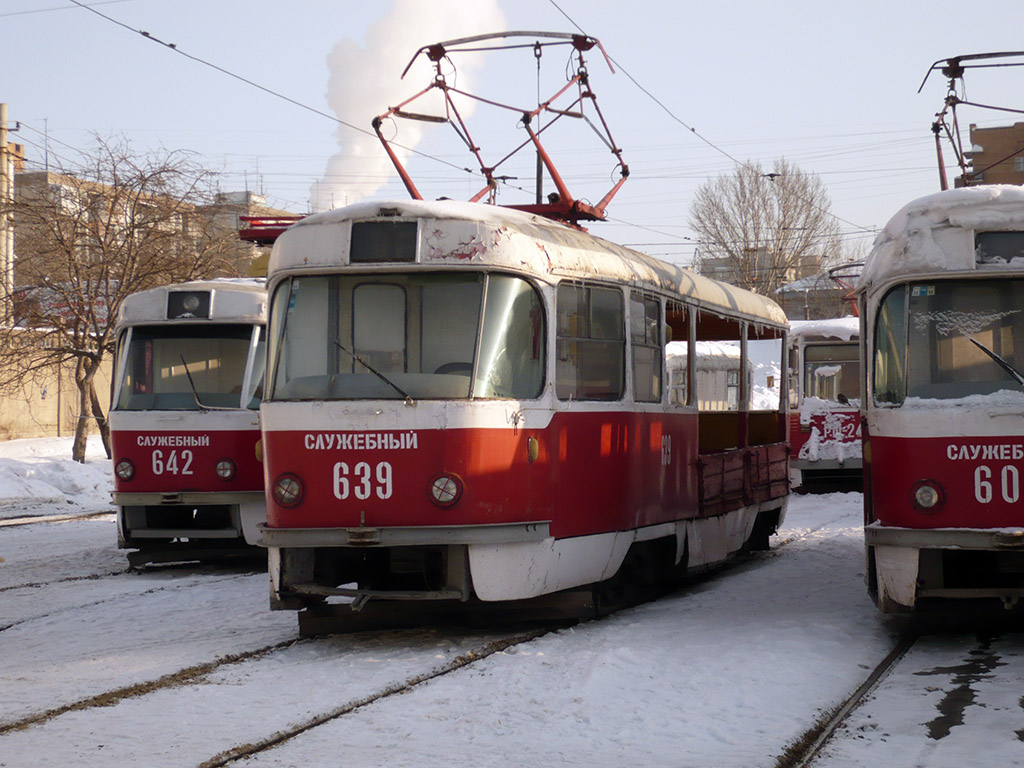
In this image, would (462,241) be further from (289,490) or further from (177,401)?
(177,401)

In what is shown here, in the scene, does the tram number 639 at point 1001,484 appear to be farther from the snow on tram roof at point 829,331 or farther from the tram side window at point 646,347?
the snow on tram roof at point 829,331

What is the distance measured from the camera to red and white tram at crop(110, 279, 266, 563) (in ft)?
40.7

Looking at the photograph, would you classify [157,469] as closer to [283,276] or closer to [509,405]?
[283,276]

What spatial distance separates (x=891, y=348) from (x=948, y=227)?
2.56 ft

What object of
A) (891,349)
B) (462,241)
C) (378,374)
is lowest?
(378,374)

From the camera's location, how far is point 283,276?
861 cm

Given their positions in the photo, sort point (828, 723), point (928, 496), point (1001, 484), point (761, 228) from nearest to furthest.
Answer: point (828, 723) < point (1001, 484) < point (928, 496) < point (761, 228)

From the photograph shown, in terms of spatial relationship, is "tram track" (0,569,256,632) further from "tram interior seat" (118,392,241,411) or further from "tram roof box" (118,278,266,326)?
"tram roof box" (118,278,266,326)

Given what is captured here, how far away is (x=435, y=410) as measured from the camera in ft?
26.5

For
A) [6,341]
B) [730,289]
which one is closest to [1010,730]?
[730,289]

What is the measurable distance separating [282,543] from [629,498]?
255cm

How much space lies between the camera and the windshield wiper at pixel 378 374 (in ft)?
26.6

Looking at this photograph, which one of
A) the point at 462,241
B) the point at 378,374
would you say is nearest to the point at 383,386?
the point at 378,374

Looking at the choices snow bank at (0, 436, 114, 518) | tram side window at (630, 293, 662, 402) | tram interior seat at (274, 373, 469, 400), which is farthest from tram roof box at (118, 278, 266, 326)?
snow bank at (0, 436, 114, 518)
